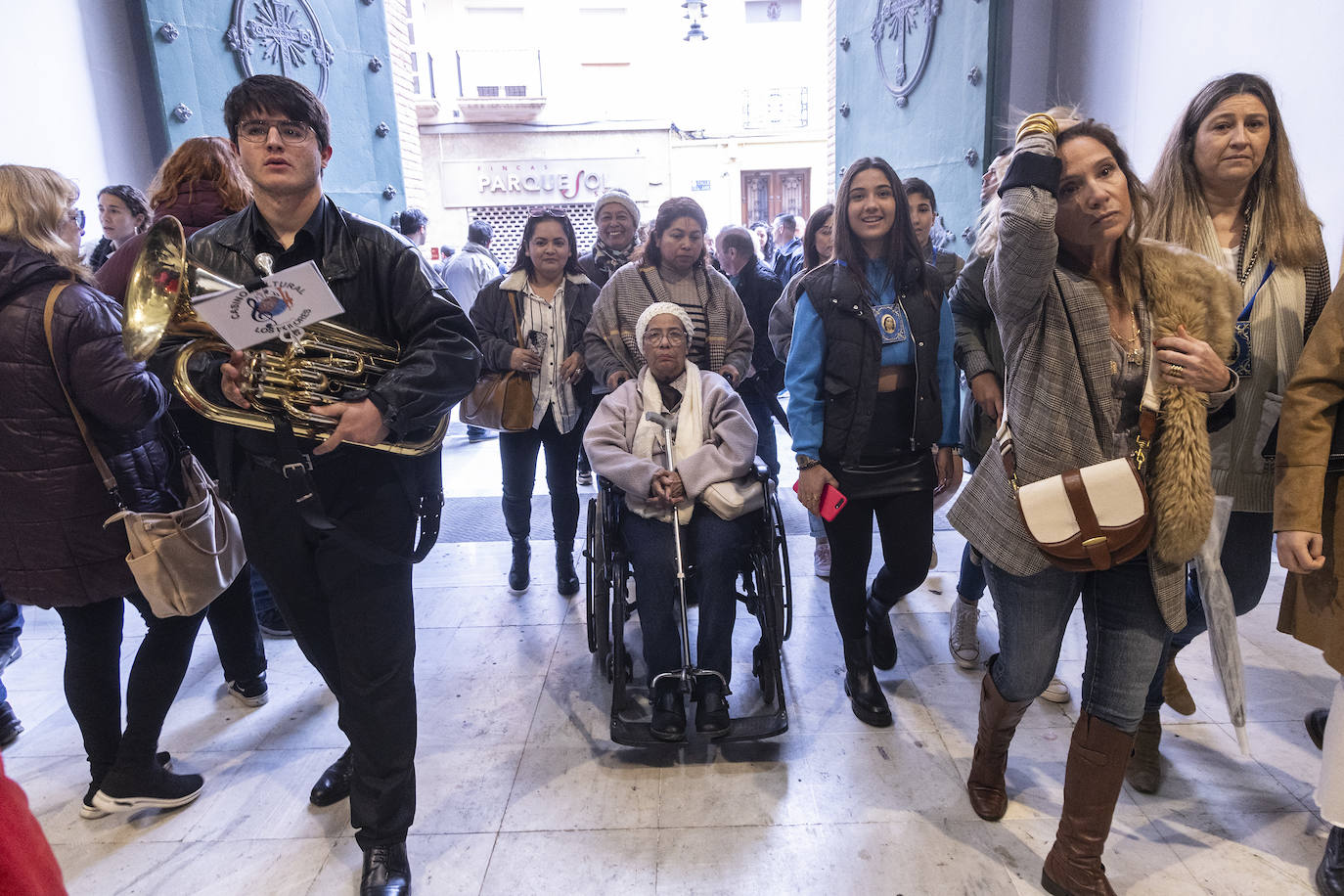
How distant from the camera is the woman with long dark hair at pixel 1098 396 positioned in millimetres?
1525

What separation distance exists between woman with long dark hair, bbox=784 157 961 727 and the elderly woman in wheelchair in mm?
267

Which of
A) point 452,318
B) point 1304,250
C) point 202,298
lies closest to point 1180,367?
point 1304,250

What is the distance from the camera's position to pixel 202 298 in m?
1.40

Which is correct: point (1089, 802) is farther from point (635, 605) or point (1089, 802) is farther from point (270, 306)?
point (270, 306)

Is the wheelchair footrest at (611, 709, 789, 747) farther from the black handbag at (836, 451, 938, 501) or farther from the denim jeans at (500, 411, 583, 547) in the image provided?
the denim jeans at (500, 411, 583, 547)

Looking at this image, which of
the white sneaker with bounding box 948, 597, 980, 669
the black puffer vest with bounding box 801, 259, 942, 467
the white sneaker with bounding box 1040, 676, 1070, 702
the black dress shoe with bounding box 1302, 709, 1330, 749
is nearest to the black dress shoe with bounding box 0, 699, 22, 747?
the black puffer vest with bounding box 801, 259, 942, 467

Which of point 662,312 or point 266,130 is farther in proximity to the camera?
point 662,312

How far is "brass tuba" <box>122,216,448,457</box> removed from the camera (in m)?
1.45

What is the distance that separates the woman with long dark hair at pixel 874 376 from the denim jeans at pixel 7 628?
2718 millimetres

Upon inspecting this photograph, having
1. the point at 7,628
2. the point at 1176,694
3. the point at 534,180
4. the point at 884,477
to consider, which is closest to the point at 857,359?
the point at 884,477

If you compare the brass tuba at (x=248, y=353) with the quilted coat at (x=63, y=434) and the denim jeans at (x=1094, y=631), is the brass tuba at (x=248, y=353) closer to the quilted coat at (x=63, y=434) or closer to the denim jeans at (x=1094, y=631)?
the quilted coat at (x=63, y=434)

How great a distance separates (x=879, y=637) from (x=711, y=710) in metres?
0.74

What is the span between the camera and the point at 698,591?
2.40 meters

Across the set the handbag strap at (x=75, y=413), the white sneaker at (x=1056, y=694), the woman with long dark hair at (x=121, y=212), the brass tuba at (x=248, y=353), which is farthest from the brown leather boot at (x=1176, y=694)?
the woman with long dark hair at (x=121, y=212)
